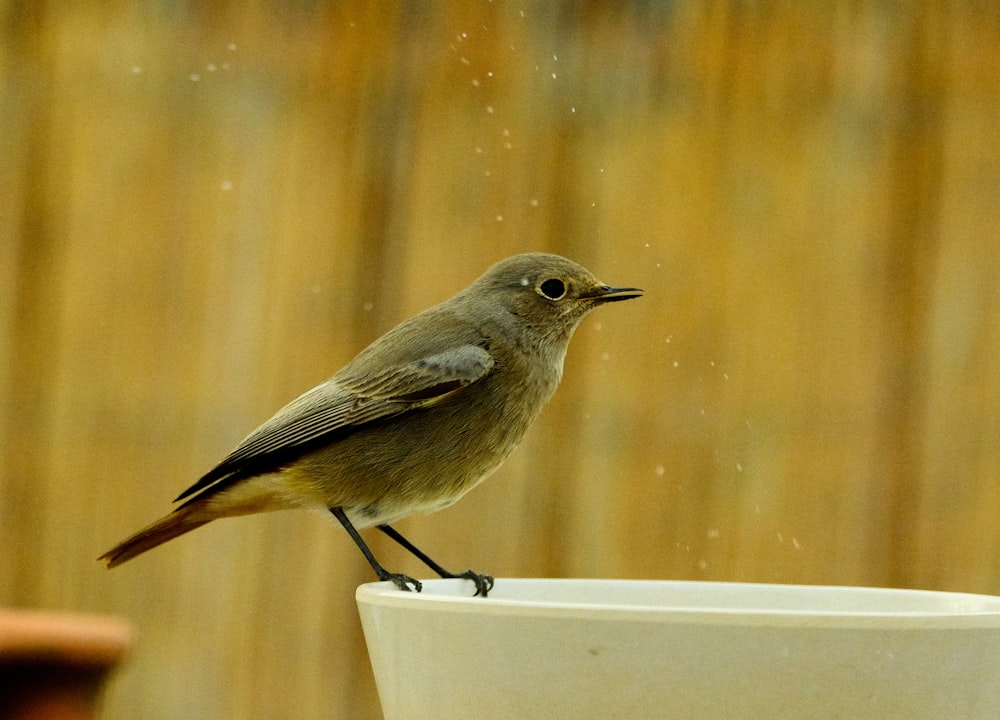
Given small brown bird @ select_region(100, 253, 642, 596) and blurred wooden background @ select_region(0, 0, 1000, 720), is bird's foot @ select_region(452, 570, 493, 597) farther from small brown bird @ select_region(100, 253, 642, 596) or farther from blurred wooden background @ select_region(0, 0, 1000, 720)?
blurred wooden background @ select_region(0, 0, 1000, 720)

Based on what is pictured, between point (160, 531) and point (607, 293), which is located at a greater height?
point (607, 293)

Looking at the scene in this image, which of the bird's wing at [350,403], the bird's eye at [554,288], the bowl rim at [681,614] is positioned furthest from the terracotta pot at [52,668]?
the bird's eye at [554,288]

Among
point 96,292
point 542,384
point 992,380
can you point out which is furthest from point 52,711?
point 992,380

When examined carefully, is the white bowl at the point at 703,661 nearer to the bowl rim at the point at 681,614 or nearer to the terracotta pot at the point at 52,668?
the bowl rim at the point at 681,614

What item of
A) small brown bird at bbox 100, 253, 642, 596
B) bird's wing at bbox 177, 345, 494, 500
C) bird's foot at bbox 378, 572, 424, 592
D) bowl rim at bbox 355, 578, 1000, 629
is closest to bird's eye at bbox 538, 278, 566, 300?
A: small brown bird at bbox 100, 253, 642, 596

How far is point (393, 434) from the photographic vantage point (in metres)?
2.20

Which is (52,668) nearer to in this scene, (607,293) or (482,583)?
(482,583)

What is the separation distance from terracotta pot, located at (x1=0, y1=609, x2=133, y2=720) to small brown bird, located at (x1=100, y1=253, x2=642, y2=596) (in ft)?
1.51

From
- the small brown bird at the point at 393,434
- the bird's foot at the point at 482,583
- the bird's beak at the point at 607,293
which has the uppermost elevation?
the bird's beak at the point at 607,293

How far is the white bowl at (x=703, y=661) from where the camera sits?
4.37 feet

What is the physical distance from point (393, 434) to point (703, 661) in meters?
0.96

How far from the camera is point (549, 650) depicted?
1.37 m

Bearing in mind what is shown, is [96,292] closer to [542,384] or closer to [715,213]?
[542,384]

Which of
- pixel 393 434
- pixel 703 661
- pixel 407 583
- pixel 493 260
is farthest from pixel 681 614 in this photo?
pixel 493 260
